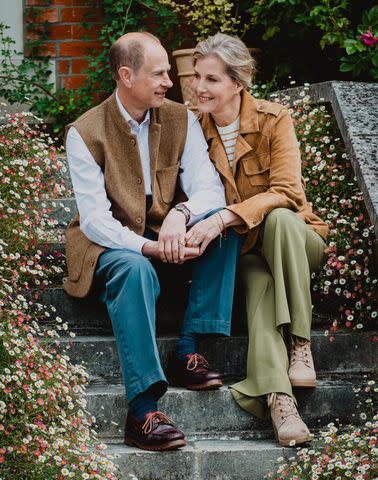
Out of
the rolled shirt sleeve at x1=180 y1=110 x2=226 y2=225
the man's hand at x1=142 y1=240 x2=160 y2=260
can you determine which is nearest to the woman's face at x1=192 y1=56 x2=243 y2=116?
the rolled shirt sleeve at x1=180 y1=110 x2=226 y2=225

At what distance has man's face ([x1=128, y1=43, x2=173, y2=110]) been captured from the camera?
4.22m

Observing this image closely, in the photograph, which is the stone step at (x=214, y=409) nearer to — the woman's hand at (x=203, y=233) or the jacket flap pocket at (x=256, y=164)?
the woman's hand at (x=203, y=233)

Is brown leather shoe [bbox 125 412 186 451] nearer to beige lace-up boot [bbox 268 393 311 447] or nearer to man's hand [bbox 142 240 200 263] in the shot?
beige lace-up boot [bbox 268 393 311 447]

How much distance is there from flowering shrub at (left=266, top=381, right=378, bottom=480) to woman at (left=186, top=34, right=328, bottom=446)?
0.28ft

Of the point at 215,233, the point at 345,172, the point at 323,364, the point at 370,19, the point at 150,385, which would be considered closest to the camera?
the point at 150,385

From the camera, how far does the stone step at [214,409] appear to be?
3.93m

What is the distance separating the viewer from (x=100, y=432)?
12.8 feet

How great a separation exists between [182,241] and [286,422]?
2.68ft

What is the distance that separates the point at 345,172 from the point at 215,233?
1216mm

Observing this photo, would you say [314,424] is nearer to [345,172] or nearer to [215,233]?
[215,233]

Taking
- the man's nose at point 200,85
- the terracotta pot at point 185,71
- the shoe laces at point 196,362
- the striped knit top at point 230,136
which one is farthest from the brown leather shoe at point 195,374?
the terracotta pot at point 185,71

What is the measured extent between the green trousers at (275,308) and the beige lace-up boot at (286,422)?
0.04 m

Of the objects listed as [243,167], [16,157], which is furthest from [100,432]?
[16,157]

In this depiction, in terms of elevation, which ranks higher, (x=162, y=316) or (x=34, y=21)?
(x=34, y=21)
